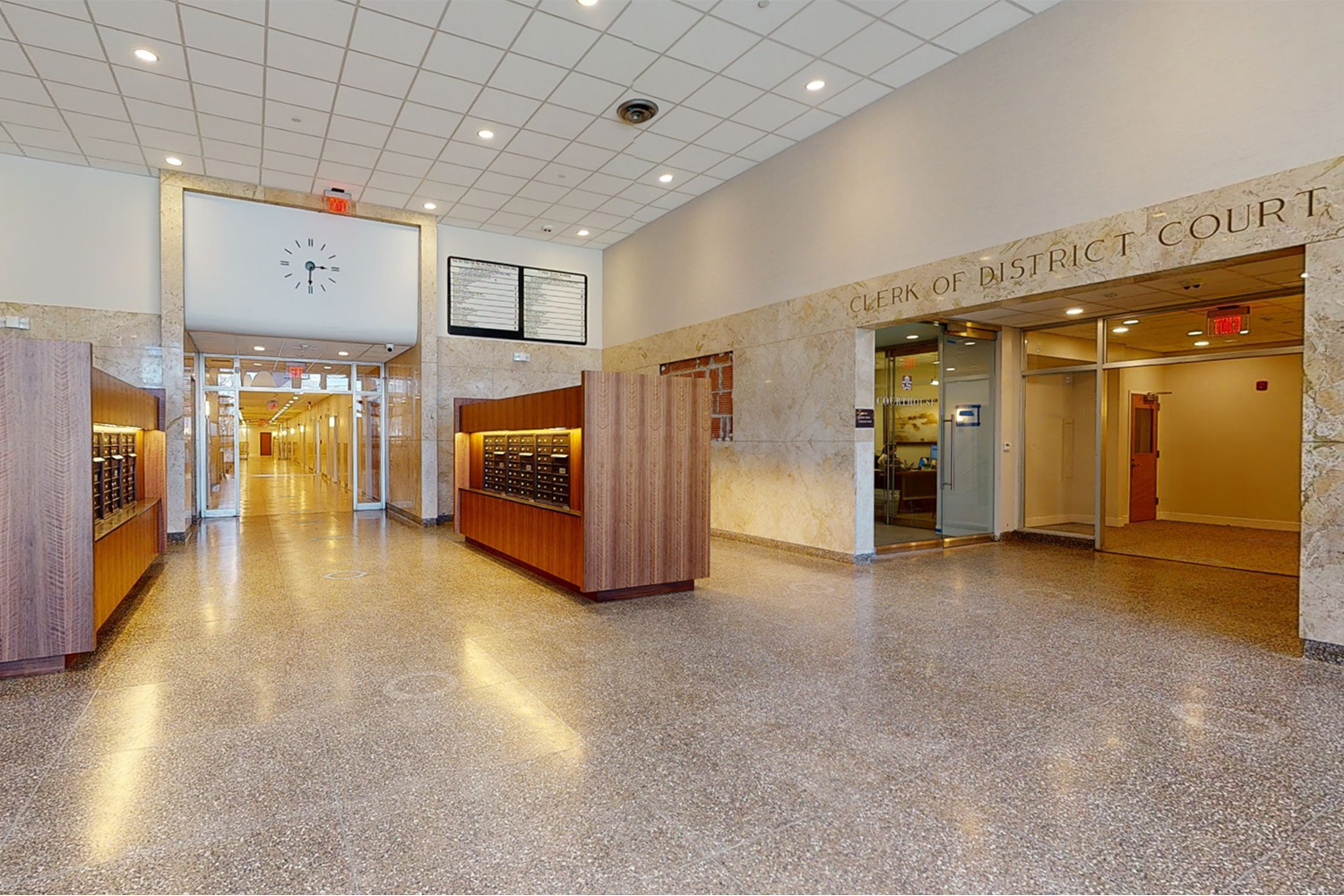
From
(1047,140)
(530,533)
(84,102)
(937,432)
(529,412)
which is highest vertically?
(84,102)

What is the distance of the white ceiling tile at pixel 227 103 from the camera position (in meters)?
6.92

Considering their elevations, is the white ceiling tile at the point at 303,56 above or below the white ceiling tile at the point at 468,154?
below

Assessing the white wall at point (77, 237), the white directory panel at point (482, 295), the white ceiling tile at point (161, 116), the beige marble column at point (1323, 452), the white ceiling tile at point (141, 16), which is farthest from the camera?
the white directory panel at point (482, 295)

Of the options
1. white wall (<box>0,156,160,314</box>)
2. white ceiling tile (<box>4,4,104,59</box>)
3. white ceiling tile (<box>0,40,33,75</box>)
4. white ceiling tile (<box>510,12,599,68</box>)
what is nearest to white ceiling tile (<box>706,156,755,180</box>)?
white ceiling tile (<box>510,12,599,68</box>)

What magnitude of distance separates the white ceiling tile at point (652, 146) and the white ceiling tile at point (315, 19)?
329cm

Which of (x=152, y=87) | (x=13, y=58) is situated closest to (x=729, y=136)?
(x=152, y=87)

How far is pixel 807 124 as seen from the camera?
25.4ft

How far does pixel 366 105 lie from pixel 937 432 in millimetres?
8114

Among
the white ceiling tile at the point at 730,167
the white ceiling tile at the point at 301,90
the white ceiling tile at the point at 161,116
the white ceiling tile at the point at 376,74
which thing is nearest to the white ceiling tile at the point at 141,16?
the white ceiling tile at the point at 301,90

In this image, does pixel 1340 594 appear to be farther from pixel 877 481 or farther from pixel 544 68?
pixel 544 68

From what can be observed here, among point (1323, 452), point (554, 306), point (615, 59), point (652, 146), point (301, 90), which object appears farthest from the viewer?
point (554, 306)

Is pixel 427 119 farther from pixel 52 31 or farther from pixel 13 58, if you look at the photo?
pixel 13 58

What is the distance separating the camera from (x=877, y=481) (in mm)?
10094

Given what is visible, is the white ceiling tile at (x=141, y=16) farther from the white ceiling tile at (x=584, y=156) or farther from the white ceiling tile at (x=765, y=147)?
the white ceiling tile at (x=765, y=147)
